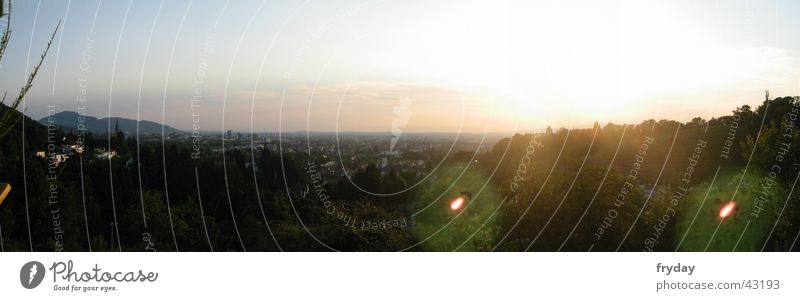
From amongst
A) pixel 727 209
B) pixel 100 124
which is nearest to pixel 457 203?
pixel 727 209

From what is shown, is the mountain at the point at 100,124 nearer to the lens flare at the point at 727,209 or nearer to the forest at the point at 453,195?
the forest at the point at 453,195

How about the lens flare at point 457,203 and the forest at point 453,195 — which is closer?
the forest at point 453,195

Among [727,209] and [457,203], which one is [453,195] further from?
[727,209]

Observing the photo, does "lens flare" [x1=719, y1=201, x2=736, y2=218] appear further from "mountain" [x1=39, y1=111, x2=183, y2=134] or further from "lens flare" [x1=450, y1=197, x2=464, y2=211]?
"mountain" [x1=39, y1=111, x2=183, y2=134]

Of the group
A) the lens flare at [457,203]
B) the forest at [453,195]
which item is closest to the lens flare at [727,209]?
the forest at [453,195]

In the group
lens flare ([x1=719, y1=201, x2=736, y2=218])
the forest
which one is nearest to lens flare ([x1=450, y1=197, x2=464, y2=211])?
the forest
